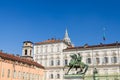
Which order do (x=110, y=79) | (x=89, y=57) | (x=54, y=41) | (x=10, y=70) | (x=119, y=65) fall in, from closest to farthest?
(x=110, y=79) → (x=10, y=70) → (x=119, y=65) → (x=89, y=57) → (x=54, y=41)

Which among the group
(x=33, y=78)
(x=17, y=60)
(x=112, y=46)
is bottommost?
(x=33, y=78)

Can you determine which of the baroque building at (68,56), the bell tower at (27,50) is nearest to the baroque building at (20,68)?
the bell tower at (27,50)

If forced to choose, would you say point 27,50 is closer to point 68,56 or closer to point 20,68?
point 68,56

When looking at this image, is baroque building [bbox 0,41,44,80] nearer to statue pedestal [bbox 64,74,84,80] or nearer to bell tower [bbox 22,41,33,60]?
bell tower [bbox 22,41,33,60]

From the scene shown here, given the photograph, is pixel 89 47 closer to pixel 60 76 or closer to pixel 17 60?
pixel 60 76

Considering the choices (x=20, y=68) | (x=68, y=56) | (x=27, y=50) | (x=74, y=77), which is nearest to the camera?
(x=74, y=77)

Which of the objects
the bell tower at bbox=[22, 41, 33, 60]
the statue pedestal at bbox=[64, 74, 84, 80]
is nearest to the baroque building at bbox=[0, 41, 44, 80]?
the bell tower at bbox=[22, 41, 33, 60]

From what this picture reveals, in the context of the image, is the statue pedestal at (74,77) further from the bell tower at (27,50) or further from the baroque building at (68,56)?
the bell tower at (27,50)

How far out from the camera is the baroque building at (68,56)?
47.4m

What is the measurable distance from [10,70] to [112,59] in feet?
67.1

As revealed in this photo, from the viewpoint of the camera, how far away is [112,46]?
156ft

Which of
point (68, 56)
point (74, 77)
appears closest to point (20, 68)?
point (68, 56)

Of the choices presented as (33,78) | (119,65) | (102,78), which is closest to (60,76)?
(33,78)

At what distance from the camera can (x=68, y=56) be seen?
51812 millimetres
